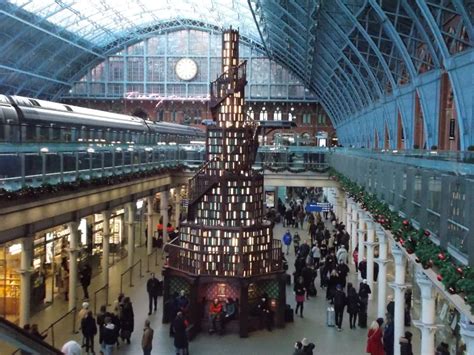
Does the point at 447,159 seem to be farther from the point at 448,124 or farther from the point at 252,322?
the point at 448,124

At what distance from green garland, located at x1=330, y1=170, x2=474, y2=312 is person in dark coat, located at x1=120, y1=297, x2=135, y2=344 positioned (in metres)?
7.01

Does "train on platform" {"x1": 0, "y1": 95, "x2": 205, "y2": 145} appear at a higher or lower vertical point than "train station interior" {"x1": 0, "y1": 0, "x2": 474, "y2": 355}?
higher

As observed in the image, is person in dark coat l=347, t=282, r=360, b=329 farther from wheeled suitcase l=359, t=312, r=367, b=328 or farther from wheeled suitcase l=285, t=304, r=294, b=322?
wheeled suitcase l=285, t=304, r=294, b=322

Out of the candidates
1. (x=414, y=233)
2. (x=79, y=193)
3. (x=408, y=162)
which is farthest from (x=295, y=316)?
(x=414, y=233)

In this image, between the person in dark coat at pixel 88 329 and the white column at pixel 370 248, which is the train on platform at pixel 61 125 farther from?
the white column at pixel 370 248

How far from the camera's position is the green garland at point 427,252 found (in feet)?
22.9

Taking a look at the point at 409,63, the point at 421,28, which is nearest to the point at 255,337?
the point at 421,28

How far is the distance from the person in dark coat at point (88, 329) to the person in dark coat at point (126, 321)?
52.4 inches

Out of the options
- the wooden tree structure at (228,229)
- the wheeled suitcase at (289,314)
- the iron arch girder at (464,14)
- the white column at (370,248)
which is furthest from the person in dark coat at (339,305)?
the iron arch girder at (464,14)

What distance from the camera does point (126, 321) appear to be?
17.1 metres

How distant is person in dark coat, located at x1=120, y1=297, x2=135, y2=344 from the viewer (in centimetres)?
1698

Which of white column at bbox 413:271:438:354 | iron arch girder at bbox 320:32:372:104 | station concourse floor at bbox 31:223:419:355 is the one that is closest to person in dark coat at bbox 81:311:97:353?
station concourse floor at bbox 31:223:419:355

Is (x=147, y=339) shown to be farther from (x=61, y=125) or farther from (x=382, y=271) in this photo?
(x=61, y=125)

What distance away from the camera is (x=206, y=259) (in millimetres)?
19734
